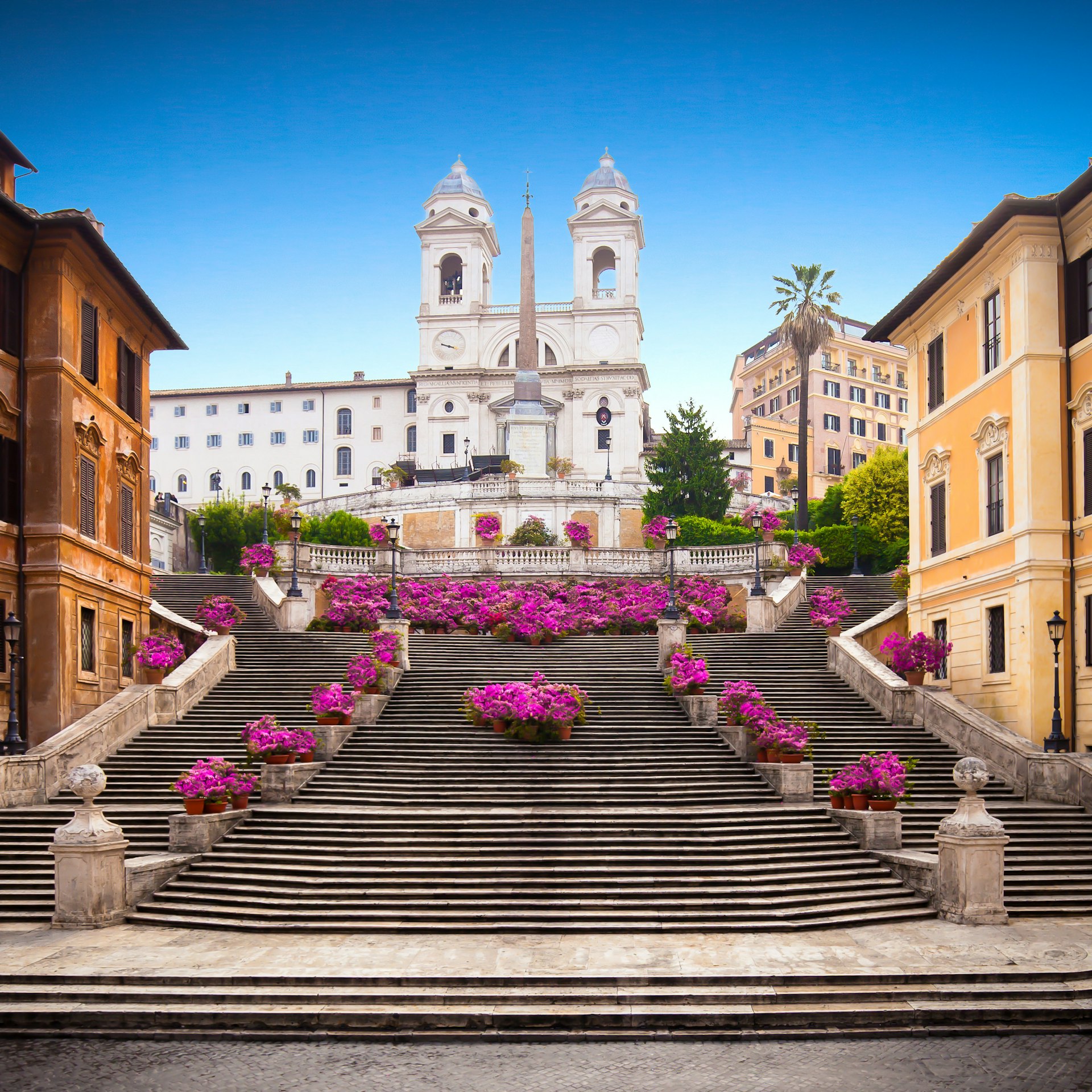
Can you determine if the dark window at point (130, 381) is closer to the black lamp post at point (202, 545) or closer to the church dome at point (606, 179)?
the black lamp post at point (202, 545)

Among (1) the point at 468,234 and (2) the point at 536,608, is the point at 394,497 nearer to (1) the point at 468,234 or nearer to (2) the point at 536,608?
(2) the point at 536,608

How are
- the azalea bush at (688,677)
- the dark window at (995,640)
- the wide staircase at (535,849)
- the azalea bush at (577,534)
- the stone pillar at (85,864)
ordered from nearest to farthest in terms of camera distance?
the stone pillar at (85,864)
the wide staircase at (535,849)
the dark window at (995,640)
the azalea bush at (688,677)
the azalea bush at (577,534)

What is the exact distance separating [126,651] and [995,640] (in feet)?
67.3

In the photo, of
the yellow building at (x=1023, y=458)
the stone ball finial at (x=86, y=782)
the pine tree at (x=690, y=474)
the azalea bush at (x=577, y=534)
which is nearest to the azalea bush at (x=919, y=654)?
the yellow building at (x=1023, y=458)

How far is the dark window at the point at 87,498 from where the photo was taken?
26188 millimetres

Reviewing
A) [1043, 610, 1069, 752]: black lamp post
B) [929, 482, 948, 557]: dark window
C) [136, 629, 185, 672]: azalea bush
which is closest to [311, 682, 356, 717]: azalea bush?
[136, 629, 185, 672]: azalea bush

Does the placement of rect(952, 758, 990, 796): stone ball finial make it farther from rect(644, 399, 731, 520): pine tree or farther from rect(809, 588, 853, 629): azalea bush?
rect(644, 399, 731, 520): pine tree

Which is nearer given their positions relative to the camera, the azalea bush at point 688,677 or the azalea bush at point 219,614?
the azalea bush at point 688,677

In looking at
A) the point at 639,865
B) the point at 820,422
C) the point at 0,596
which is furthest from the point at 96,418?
the point at 820,422

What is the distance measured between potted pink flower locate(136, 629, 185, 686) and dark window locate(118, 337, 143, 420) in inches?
255

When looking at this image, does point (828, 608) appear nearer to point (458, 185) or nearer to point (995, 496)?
point (995, 496)

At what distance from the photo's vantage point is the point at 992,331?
25.6 meters

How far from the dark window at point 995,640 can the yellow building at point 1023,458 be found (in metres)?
0.03

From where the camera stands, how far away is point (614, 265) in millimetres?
99688
